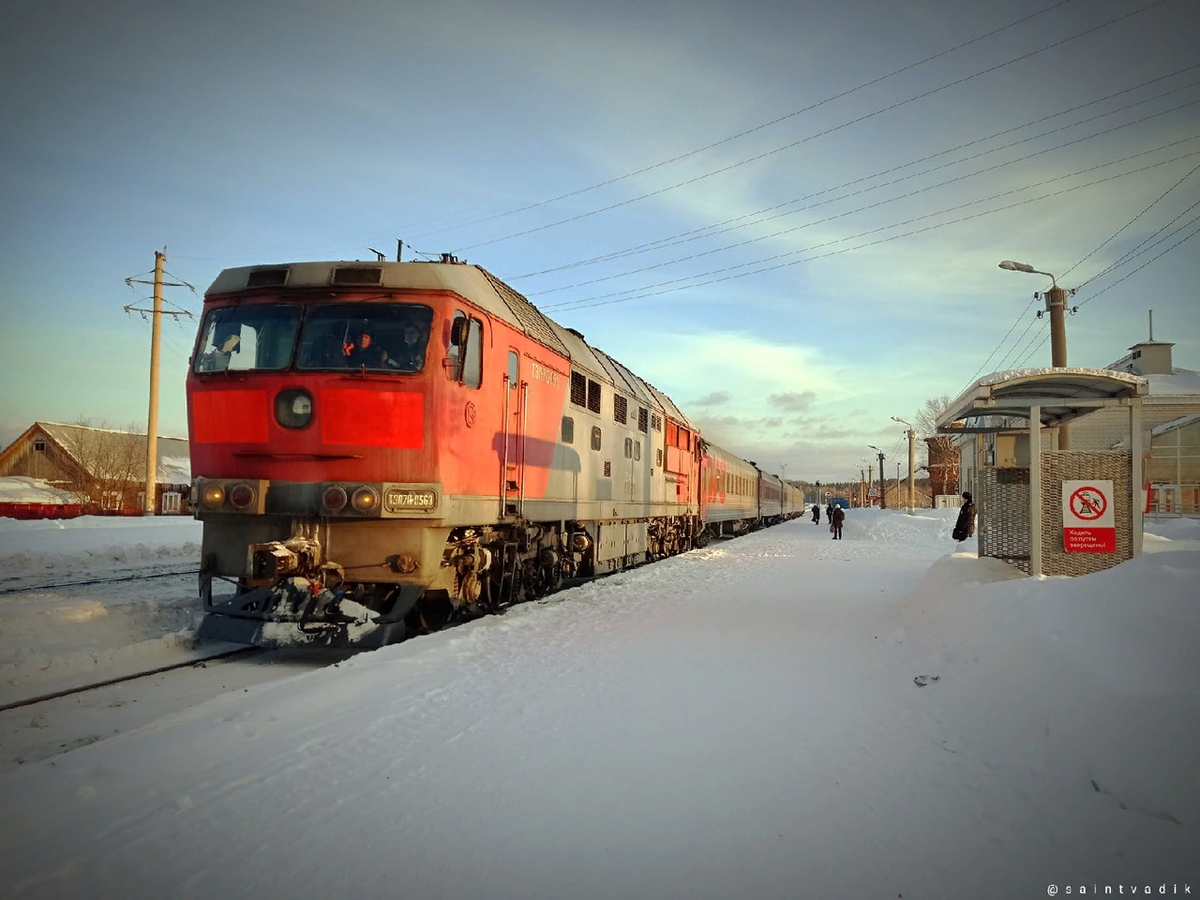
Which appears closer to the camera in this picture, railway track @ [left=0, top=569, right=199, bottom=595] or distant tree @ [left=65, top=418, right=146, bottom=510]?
railway track @ [left=0, top=569, right=199, bottom=595]

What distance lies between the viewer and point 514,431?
28.9 ft

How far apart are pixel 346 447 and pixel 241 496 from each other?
45.0 inches

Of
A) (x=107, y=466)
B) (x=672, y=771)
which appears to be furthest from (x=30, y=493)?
(x=672, y=771)

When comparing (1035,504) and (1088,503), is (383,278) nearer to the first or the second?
(1035,504)

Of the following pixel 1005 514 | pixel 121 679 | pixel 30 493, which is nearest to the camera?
pixel 121 679

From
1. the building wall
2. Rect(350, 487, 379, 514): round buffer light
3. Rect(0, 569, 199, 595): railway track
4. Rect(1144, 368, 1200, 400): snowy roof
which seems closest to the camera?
Rect(350, 487, 379, 514): round buffer light

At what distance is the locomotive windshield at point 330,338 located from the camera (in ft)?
23.6

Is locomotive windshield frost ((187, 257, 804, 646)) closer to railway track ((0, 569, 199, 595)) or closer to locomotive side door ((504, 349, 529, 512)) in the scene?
locomotive side door ((504, 349, 529, 512))

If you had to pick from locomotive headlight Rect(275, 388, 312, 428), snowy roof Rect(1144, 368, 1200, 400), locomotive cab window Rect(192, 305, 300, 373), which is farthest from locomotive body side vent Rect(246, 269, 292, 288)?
snowy roof Rect(1144, 368, 1200, 400)

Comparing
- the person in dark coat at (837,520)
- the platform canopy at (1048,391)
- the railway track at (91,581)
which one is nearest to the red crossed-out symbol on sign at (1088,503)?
the platform canopy at (1048,391)

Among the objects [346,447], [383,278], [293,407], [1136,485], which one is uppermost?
[383,278]

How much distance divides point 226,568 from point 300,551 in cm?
103

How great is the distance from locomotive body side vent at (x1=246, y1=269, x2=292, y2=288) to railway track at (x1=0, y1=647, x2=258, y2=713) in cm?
384

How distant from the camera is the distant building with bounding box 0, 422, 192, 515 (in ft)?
114
